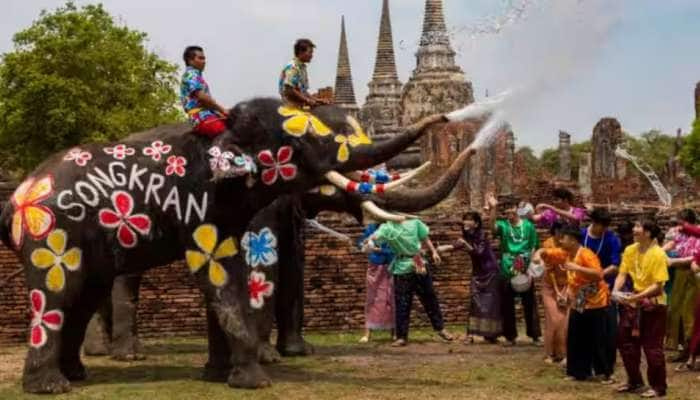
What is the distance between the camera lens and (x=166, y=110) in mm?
39688

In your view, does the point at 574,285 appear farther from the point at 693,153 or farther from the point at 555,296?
the point at 693,153

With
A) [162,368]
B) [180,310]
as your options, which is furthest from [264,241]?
[180,310]

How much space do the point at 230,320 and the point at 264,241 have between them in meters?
1.76

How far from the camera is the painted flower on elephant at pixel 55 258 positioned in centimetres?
1040

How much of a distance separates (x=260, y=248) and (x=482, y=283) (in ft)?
9.65

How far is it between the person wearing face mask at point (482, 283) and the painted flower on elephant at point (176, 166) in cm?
417

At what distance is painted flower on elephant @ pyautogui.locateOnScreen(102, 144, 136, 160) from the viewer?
1081 centimetres

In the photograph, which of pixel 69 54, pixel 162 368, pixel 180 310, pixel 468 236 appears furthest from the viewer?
pixel 69 54

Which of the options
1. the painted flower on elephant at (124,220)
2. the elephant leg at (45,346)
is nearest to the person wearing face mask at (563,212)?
the painted flower on elephant at (124,220)

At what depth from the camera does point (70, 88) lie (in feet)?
122

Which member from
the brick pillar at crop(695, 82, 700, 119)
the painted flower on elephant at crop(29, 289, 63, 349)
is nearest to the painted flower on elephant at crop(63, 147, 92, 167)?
the painted flower on elephant at crop(29, 289, 63, 349)

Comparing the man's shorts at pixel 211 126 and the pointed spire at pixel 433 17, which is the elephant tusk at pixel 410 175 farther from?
the pointed spire at pixel 433 17

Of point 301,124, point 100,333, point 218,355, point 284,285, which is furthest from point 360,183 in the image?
point 100,333

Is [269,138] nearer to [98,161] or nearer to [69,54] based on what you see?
[98,161]
